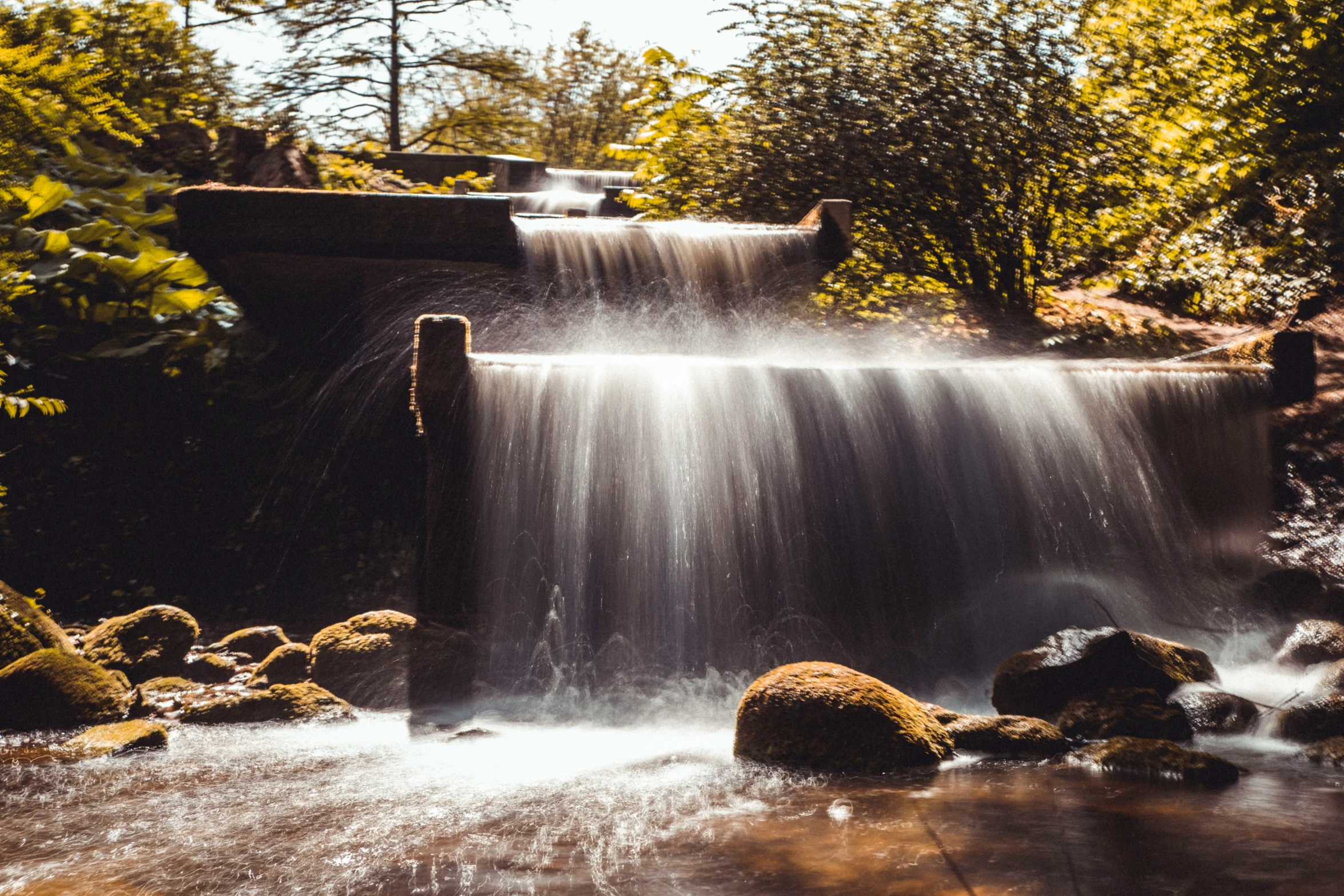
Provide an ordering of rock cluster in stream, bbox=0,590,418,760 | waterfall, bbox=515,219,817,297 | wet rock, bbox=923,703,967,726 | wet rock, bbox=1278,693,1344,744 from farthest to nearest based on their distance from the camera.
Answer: waterfall, bbox=515,219,817,297 → rock cluster in stream, bbox=0,590,418,760 → wet rock, bbox=923,703,967,726 → wet rock, bbox=1278,693,1344,744

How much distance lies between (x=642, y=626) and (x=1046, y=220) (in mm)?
8260

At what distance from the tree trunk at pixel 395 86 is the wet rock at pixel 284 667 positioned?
Result: 1844cm

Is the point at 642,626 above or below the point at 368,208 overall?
below

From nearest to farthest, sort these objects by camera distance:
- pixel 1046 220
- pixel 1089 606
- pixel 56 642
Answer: pixel 56 642 < pixel 1089 606 < pixel 1046 220

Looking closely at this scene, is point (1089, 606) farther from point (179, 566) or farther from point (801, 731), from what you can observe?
point (179, 566)

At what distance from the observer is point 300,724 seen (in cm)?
513

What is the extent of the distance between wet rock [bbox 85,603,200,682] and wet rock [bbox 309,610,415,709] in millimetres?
924

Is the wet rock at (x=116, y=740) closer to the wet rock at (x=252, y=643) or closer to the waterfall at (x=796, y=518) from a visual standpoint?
the wet rock at (x=252, y=643)

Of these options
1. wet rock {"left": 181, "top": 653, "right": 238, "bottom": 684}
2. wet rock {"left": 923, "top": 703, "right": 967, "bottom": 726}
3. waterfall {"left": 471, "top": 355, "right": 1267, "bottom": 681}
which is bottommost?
wet rock {"left": 181, "top": 653, "right": 238, "bottom": 684}

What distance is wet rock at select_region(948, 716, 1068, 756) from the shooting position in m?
4.50

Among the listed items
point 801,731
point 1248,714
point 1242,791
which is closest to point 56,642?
point 801,731

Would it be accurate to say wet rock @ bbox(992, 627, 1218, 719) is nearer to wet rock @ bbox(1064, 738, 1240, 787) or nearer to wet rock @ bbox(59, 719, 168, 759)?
wet rock @ bbox(1064, 738, 1240, 787)

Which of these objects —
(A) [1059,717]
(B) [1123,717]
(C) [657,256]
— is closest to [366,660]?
(A) [1059,717]

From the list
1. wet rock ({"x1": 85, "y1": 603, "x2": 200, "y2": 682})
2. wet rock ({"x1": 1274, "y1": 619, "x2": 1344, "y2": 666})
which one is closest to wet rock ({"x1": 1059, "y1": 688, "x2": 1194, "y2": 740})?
wet rock ({"x1": 1274, "y1": 619, "x2": 1344, "y2": 666})
